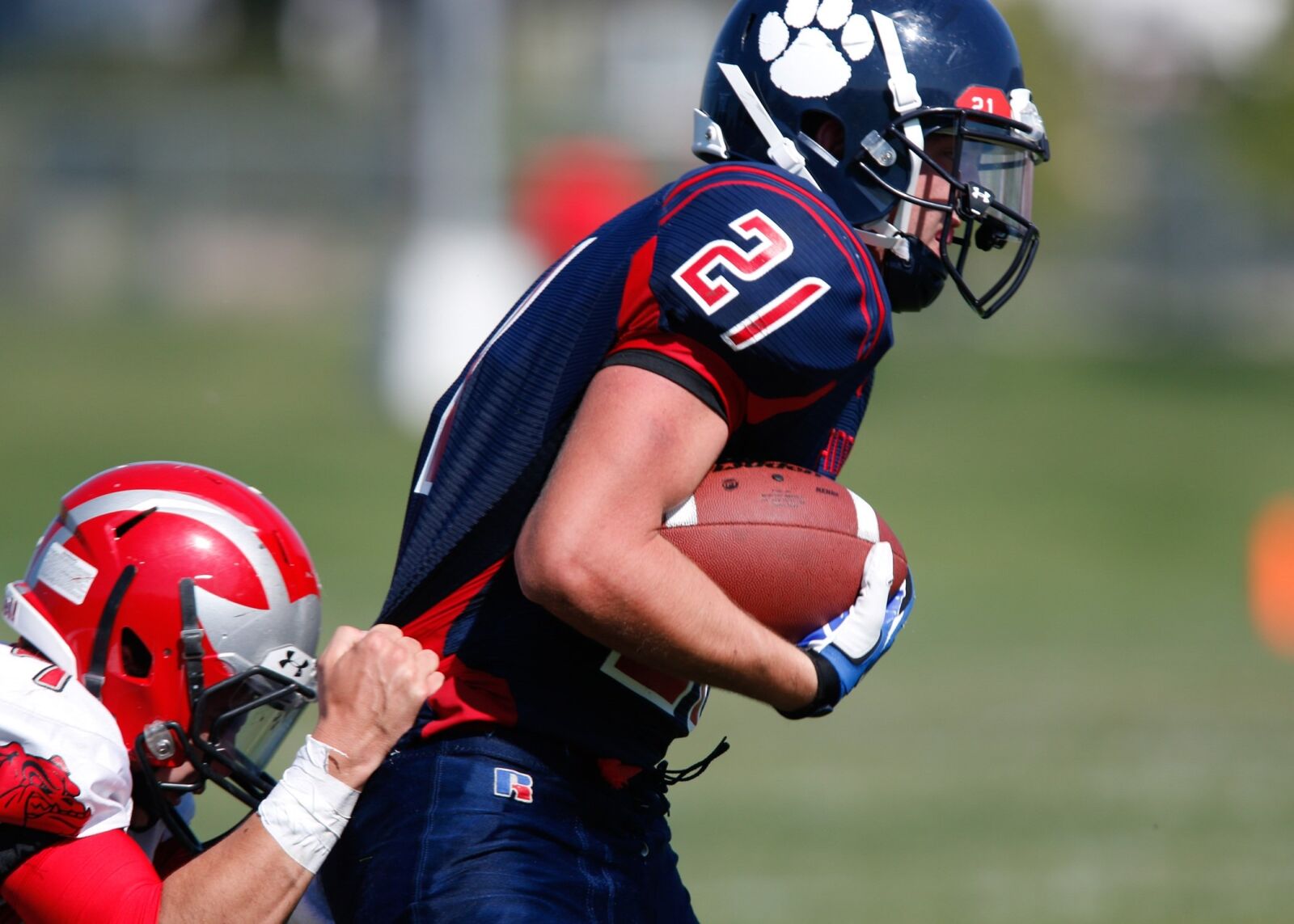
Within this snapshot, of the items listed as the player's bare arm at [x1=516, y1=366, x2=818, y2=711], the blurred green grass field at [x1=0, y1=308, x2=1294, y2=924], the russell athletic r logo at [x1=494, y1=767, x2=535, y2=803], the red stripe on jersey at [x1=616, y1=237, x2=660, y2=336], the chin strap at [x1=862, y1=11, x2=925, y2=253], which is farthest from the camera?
the blurred green grass field at [x1=0, y1=308, x2=1294, y2=924]

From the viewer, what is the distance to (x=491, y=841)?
2.63 metres

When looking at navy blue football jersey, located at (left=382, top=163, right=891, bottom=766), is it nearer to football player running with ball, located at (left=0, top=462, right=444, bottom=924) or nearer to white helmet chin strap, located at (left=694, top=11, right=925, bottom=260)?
football player running with ball, located at (left=0, top=462, right=444, bottom=924)

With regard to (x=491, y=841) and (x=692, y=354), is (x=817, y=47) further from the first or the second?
(x=491, y=841)

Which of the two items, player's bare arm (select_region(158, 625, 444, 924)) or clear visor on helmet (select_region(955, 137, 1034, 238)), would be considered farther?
clear visor on helmet (select_region(955, 137, 1034, 238))

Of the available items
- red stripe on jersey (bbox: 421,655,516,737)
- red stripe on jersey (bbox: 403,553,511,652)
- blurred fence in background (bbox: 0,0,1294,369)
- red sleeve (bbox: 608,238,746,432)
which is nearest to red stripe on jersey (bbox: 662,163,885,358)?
red sleeve (bbox: 608,238,746,432)

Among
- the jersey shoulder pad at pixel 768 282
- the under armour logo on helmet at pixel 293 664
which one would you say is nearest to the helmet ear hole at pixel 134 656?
the under armour logo on helmet at pixel 293 664

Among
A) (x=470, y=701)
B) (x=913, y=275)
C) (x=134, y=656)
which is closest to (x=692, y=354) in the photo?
(x=470, y=701)

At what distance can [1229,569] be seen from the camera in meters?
14.1

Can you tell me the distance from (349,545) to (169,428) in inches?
248

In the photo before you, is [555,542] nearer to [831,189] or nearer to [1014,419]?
[831,189]

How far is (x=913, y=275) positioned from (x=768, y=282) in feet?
2.47

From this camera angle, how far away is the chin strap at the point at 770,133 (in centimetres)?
315

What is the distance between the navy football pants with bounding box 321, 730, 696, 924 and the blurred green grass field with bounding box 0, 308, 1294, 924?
325 cm

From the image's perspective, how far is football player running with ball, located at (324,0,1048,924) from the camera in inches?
98.0
